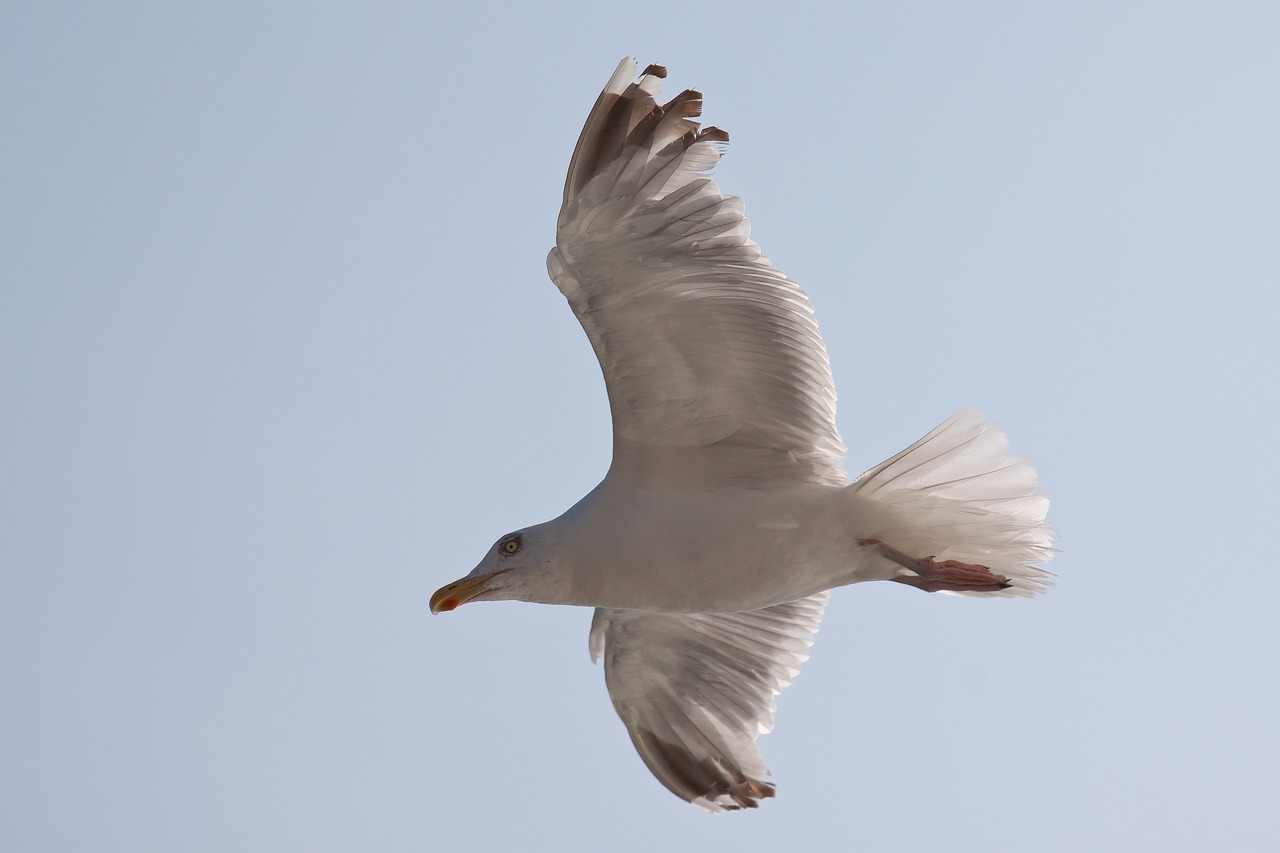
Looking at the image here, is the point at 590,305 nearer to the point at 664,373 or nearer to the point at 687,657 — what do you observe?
the point at 664,373

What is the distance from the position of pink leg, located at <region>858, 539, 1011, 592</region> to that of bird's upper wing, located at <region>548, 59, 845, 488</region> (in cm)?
51

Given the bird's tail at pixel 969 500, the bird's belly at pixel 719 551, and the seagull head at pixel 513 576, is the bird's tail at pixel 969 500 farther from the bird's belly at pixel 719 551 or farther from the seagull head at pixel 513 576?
the seagull head at pixel 513 576

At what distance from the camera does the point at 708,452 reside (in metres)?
7.64

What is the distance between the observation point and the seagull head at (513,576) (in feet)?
24.1

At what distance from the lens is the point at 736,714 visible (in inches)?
353

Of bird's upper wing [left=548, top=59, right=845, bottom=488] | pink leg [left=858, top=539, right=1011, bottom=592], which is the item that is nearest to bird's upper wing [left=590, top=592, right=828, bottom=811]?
bird's upper wing [left=548, top=59, right=845, bottom=488]

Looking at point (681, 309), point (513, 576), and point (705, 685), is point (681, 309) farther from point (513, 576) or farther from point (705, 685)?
point (705, 685)

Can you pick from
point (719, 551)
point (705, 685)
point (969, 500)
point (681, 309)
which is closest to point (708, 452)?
point (719, 551)

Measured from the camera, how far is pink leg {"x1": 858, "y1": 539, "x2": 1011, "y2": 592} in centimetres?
732

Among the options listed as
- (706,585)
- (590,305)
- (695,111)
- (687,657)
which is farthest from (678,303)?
(687,657)

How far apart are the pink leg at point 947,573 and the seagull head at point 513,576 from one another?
1.63 m

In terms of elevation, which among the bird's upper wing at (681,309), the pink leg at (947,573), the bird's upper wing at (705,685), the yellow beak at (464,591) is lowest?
the bird's upper wing at (705,685)

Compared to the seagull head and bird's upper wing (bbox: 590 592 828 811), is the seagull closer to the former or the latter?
the seagull head

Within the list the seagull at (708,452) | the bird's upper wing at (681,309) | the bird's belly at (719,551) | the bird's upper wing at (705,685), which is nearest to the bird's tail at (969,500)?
the seagull at (708,452)
